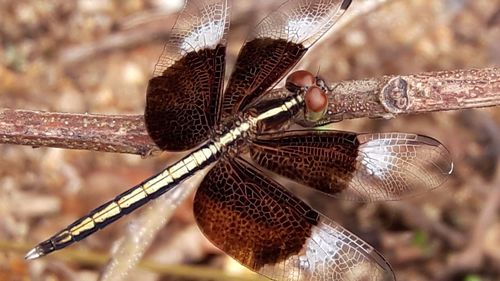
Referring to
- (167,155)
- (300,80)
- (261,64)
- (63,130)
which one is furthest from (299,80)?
(167,155)

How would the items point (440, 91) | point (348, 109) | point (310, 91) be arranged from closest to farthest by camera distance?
point (440, 91), point (348, 109), point (310, 91)

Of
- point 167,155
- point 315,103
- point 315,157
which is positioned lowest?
point 315,157

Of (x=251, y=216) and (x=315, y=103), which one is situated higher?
(x=315, y=103)

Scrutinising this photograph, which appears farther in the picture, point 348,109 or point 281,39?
point 281,39

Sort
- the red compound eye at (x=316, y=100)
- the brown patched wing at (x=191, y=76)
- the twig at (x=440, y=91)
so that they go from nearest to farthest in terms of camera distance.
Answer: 1. the twig at (x=440, y=91)
2. the red compound eye at (x=316, y=100)
3. the brown patched wing at (x=191, y=76)

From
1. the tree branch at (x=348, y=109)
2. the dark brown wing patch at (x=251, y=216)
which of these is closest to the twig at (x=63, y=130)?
the tree branch at (x=348, y=109)

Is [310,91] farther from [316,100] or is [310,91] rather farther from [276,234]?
[276,234]

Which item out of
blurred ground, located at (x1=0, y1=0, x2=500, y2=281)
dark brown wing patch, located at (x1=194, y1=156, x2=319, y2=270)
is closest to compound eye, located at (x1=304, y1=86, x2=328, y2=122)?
dark brown wing patch, located at (x1=194, y1=156, x2=319, y2=270)

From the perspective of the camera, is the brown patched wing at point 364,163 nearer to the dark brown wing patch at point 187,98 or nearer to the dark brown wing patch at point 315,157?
the dark brown wing patch at point 315,157
